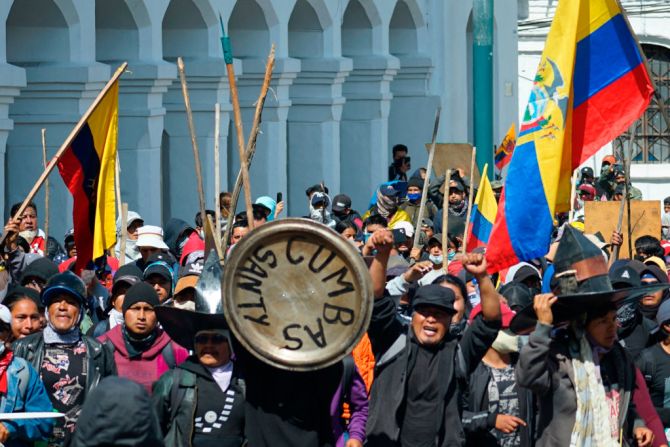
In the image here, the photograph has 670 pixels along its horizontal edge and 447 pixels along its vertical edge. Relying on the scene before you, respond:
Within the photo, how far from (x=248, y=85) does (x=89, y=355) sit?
12.9 m

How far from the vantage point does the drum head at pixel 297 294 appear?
686 centimetres

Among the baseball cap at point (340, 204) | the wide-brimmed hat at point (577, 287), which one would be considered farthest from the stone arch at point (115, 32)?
the wide-brimmed hat at point (577, 287)

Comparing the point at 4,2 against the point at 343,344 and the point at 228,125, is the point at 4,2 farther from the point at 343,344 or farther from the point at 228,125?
the point at 343,344

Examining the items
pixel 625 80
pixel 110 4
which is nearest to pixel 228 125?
pixel 110 4

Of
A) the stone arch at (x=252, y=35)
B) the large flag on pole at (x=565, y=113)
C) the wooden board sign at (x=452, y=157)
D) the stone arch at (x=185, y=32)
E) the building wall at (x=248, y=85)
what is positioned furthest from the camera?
the stone arch at (x=252, y=35)

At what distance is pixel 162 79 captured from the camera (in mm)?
18141

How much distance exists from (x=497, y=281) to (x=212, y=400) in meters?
5.05

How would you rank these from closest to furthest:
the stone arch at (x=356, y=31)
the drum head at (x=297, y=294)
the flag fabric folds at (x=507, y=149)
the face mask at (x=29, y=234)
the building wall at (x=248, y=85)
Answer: the drum head at (x=297, y=294) → the face mask at (x=29, y=234) → the building wall at (x=248, y=85) → the flag fabric folds at (x=507, y=149) → the stone arch at (x=356, y=31)

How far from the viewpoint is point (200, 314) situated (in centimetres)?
730

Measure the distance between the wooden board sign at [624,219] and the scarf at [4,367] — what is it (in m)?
7.18

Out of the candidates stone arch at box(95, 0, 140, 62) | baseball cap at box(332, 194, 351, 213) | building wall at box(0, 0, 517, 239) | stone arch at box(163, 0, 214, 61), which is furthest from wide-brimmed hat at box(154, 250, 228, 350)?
stone arch at box(163, 0, 214, 61)

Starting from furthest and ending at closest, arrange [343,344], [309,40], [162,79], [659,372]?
[309,40]
[162,79]
[659,372]
[343,344]

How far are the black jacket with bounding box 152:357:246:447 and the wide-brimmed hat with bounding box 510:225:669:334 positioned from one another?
1.08m

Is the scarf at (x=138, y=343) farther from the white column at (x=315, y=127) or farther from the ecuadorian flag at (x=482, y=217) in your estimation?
the white column at (x=315, y=127)
